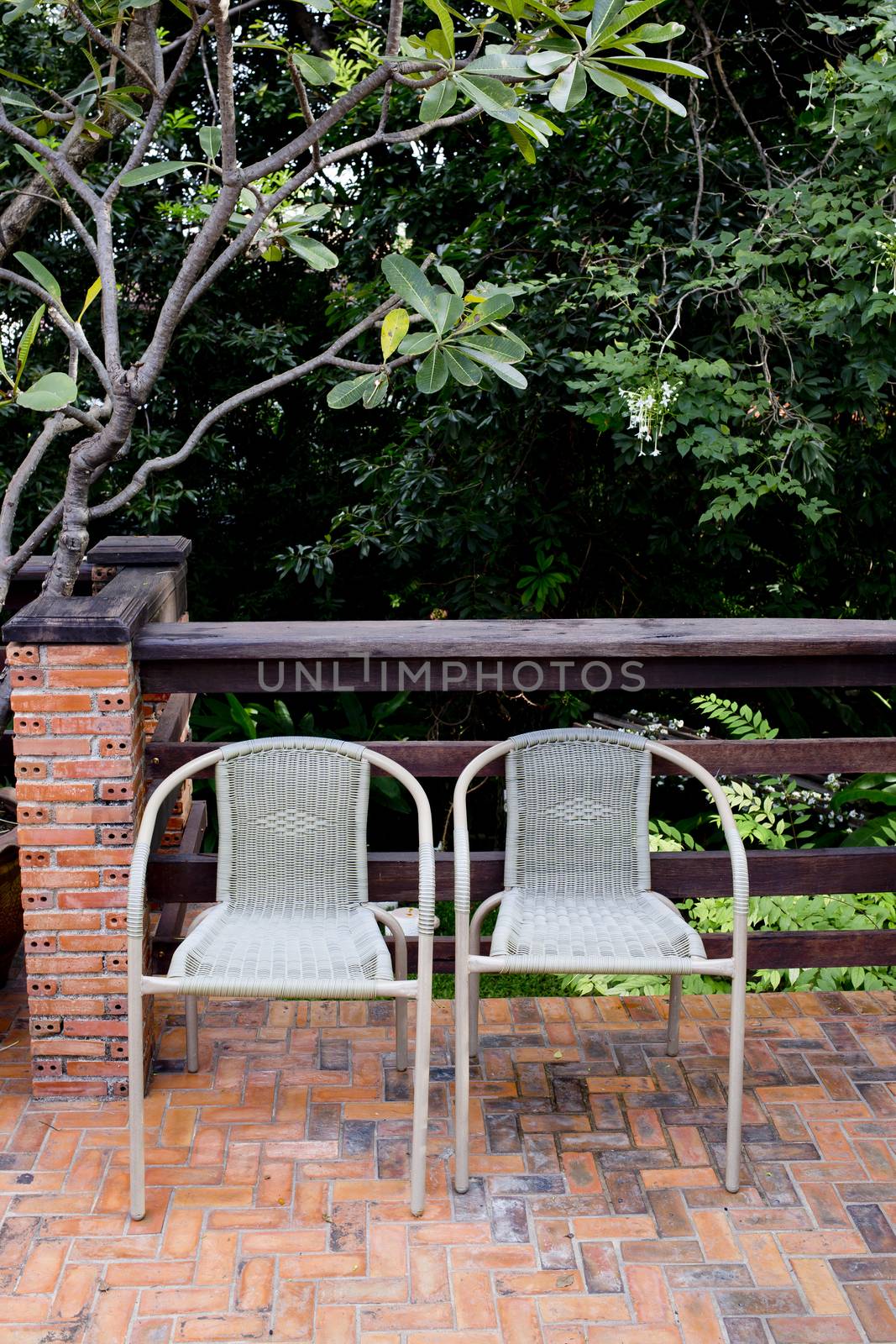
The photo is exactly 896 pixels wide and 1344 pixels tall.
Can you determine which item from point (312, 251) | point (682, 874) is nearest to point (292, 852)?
point (682, 874)

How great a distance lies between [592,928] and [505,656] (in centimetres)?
68

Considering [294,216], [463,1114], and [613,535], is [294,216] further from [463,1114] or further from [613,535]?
[613,535]

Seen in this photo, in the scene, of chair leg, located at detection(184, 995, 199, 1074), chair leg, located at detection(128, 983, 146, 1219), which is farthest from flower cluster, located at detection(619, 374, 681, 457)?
chair leg, located at detection(128, 983, 146, 1219)

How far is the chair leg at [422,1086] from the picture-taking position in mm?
2467

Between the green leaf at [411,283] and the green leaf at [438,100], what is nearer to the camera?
the green leaf at [411,283]

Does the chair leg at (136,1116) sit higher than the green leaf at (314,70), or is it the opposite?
the green leaf at (314,70)

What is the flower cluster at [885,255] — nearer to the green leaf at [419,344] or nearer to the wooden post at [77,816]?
the green leaf at [419,344]

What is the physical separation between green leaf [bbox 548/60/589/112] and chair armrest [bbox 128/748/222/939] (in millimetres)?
1579

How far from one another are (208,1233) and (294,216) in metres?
2.38

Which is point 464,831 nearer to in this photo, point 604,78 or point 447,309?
point 447,309

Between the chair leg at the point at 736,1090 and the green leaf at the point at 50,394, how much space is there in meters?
1.83

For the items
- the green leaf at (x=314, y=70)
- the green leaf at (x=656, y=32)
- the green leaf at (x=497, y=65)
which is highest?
the green leaf at (x=314, y=70)

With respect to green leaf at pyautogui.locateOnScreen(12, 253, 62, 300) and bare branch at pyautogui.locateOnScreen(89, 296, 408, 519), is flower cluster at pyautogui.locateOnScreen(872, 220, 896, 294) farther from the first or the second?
green leaf at pyautogui.locateOnScreen(12, 253, 62, 300)

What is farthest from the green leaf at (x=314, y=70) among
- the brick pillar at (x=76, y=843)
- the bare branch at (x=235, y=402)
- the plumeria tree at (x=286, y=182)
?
the brick pillar at (x=76, y=843)
